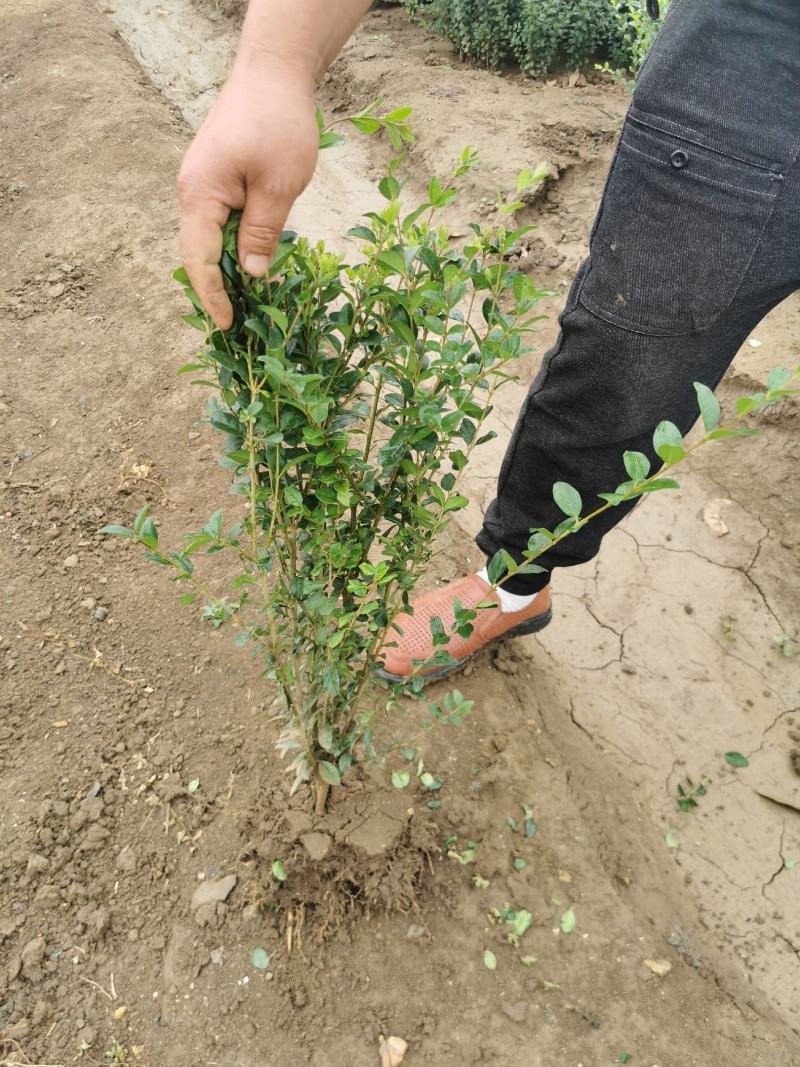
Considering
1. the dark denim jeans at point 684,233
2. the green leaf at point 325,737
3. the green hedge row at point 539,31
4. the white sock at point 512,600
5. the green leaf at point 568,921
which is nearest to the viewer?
the dark denim jeans at point 684,233

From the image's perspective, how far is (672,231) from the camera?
1488 millimetres

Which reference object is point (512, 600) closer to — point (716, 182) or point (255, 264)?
point (716, 182)

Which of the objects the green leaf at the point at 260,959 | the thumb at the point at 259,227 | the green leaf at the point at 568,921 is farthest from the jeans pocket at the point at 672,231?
the green leaf at the point at 260,959

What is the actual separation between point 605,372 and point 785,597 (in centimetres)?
158

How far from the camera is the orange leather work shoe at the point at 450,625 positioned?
91.6 inches

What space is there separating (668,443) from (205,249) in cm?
66

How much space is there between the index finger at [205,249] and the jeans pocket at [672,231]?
0.95m

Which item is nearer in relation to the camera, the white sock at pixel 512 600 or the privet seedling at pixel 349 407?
the privet seedling at pixel 349 407

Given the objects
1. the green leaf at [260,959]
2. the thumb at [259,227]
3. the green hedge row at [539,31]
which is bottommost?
the green leaf at [260,959]

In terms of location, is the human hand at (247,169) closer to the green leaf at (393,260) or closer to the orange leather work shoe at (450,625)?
the green leaf at (393,260)

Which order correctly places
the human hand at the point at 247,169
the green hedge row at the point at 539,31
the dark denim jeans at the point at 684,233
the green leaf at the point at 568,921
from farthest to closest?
the green hedge row at the point at 539,31, the green leaf at the point at 568,921, the dark denim jeans at the point at 684,233, the human hand at the point at 247,169

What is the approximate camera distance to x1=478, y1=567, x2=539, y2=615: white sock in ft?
7.45

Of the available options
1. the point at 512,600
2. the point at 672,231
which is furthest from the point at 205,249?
the point at 512,600

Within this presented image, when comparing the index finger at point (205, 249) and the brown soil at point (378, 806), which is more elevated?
the index finger at point (205, 249)
